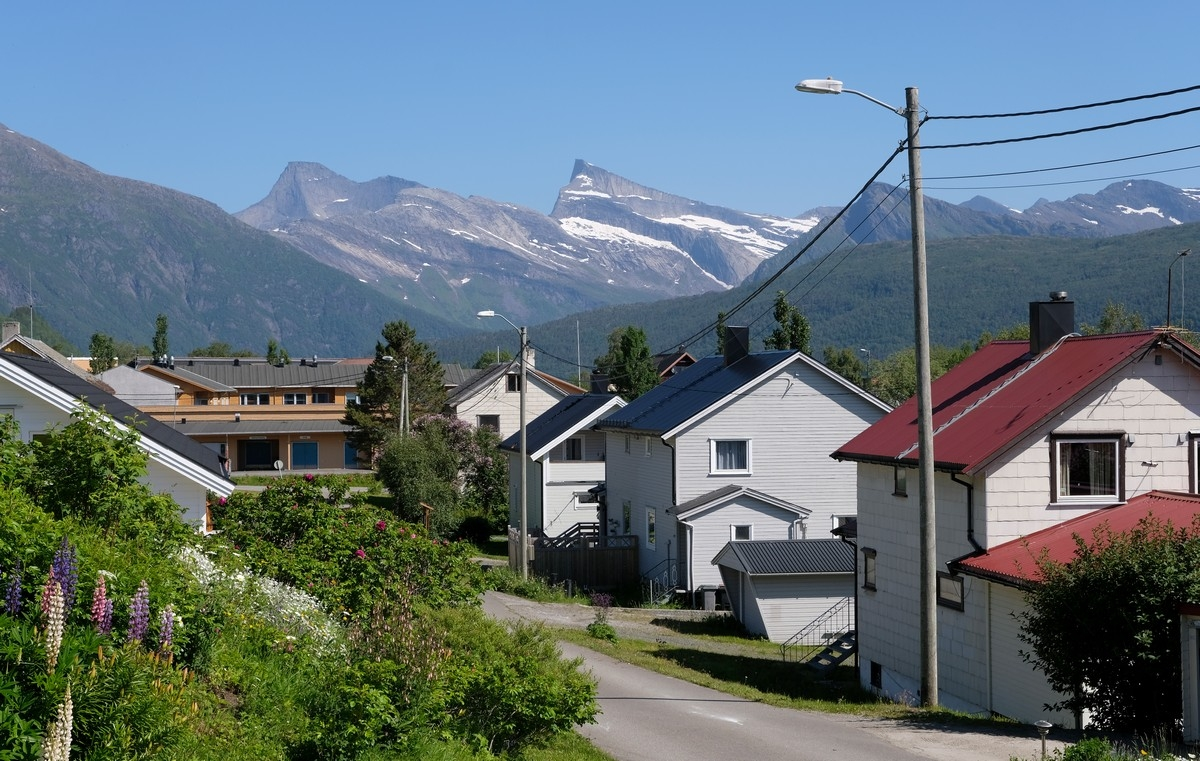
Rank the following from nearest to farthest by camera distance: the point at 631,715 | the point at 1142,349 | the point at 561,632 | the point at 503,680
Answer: the point at 503,680
the point at 631,715
the point at 1142,349
the point at 561,632

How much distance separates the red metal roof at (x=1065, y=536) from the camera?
65.5 feet

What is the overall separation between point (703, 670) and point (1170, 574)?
41.1 ft

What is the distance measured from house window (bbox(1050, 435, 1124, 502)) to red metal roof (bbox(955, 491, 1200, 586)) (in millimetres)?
361

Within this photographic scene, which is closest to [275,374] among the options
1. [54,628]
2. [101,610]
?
[101,610]

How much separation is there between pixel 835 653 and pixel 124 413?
16.9m

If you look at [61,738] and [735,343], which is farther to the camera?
[735,343]

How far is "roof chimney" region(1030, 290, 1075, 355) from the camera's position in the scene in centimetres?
2552

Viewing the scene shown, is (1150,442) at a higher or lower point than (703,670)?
higher

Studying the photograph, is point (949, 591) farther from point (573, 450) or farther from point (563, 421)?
point (563, 421)


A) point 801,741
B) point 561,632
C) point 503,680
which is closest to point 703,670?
point 561,632

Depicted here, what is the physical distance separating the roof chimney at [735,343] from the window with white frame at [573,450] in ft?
32.8

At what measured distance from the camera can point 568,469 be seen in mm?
Answer: 53719

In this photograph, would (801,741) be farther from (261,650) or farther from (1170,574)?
(261,650)

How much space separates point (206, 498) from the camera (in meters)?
24.2
